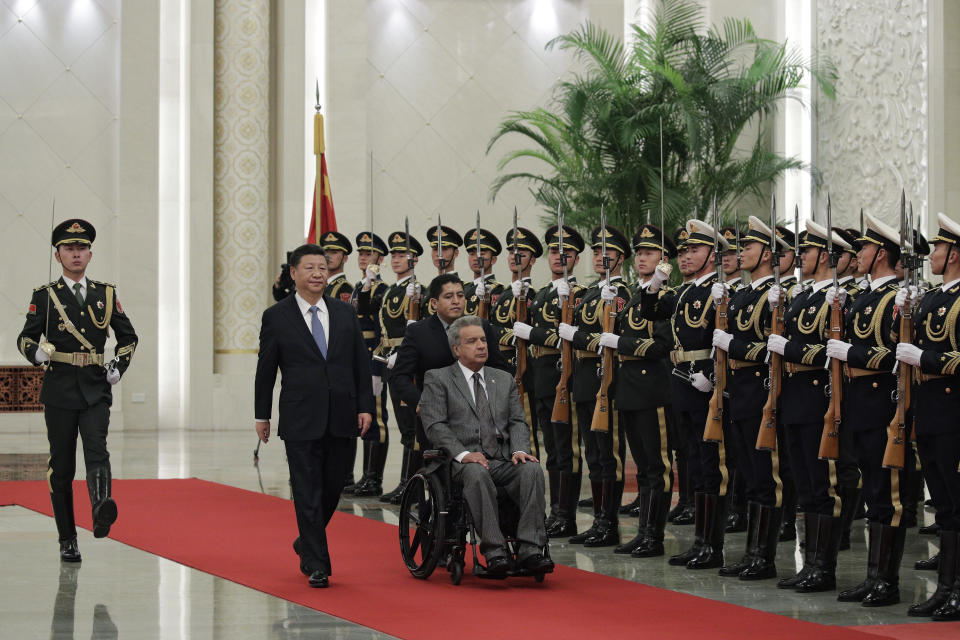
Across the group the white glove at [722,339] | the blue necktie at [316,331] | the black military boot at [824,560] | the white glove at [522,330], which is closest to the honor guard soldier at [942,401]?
the black military boot at [824,560]

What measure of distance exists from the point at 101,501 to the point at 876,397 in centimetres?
372

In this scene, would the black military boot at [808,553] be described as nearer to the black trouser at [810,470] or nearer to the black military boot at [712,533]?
the black trouser at [810,470]

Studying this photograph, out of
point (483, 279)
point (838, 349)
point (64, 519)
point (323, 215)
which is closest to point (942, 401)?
point (838, 349)

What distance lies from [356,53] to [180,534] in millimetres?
9219

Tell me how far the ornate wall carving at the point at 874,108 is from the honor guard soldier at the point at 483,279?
477 centimetres

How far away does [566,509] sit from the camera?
7.67 meters

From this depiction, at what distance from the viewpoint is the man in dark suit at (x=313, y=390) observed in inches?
240

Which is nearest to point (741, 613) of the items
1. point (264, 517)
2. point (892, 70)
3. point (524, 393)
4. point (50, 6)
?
point (524, 393)

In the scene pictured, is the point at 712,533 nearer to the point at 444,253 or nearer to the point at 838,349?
the point at 838,349

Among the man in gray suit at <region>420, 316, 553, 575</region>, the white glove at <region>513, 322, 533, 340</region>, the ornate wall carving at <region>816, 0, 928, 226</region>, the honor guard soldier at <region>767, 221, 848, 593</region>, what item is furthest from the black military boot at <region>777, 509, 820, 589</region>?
the ornate wall carving at <region>816, 0, 928, 226</region>

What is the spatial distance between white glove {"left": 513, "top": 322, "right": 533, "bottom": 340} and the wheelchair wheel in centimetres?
161

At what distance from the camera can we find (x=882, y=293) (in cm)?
582

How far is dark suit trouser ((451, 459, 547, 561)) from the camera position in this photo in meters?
5.94

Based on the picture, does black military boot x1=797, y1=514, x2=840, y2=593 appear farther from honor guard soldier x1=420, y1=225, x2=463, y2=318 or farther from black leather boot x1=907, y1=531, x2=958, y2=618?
honor guard soldier x1=420, y1=225, x2=463, y2=318
